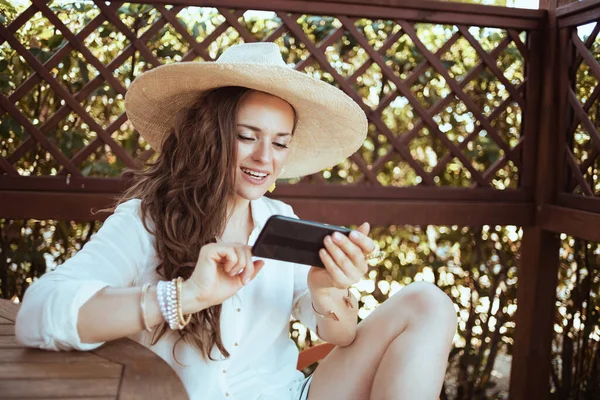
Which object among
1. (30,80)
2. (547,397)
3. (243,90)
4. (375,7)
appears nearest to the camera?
(243,90)

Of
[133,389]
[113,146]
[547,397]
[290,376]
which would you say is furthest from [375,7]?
[133,389]

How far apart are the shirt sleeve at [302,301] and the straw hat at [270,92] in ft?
1.48

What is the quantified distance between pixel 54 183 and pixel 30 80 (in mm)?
399

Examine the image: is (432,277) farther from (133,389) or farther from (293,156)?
(133,389)

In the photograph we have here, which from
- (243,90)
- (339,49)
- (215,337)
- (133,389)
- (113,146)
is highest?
(339,49)

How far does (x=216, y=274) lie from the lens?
4.51 feet

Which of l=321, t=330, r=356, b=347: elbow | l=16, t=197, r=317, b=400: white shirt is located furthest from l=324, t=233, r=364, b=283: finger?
l=16, t=197, r=317, b=400: white shirt

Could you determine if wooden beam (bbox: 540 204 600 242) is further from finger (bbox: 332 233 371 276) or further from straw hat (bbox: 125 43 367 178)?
finger (bbox: 332 233 371 276)

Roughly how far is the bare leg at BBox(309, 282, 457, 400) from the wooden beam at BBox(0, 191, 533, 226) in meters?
1.11

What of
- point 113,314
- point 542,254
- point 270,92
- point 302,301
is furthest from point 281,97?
point 542,254

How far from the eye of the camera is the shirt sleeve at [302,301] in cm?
188

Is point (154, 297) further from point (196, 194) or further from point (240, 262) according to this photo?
point (196, 194)

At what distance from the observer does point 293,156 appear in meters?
2.32

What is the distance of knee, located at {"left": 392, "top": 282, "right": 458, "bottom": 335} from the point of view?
1.62 metres
